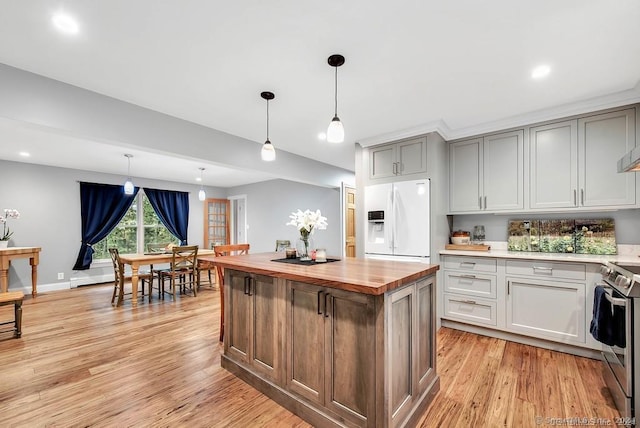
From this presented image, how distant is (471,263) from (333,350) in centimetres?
228

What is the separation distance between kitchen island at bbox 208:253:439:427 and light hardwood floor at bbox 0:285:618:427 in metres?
0.21

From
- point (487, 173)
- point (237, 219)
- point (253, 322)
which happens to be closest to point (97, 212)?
point (237, 219)

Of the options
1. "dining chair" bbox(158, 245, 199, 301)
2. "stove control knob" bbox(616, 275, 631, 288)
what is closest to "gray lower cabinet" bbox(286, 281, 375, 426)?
"stove control knob" bbox(616, 275, 631, 288)

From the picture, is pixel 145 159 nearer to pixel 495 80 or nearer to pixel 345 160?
pixel 345 160

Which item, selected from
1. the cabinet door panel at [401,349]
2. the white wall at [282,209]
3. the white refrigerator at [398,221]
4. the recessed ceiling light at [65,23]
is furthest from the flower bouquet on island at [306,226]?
the white wall at [282,209]

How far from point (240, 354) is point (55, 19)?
2.56 m

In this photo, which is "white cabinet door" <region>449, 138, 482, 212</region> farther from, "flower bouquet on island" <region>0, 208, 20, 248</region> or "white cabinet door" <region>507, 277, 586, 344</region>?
"flower bouquet on island" <region>0, 208, 20, 248</region>

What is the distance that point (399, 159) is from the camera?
3.62 meters

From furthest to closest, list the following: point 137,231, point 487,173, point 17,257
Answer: point 137,231 → point 17,257 → point 487,173

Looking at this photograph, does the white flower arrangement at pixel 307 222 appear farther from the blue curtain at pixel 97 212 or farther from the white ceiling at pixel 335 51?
the blue curtain at pixel 97 212

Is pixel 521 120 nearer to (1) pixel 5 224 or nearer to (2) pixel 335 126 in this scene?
(2) pixel 335 126

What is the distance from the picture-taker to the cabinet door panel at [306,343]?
176cm

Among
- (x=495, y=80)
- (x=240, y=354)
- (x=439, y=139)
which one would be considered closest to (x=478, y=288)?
(x=439, y=139)

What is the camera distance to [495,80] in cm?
237
